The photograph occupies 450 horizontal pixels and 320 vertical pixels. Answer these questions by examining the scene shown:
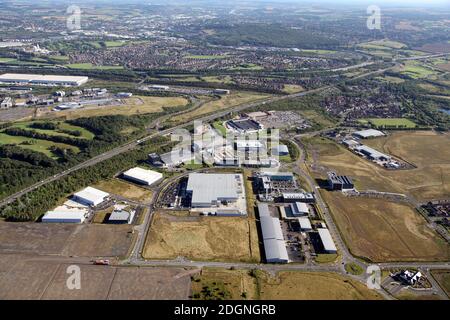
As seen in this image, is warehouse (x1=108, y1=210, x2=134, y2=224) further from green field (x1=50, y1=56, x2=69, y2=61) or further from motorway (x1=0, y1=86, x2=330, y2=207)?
green field (x1=50, y1=56, x2=69, y2=61)

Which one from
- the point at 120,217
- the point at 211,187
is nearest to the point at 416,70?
the point at 211,187

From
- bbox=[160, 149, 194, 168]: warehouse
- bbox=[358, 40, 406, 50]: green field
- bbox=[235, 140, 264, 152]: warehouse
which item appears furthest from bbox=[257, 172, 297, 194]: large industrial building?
bbox=[358, 40, 406, 50]: green field

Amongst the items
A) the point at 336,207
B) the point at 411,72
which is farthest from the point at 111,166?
the point at 411,72

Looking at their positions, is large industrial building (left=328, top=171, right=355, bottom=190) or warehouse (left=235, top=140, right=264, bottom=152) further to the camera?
warehouse (left=235, top=140, right=264, bottom=152)

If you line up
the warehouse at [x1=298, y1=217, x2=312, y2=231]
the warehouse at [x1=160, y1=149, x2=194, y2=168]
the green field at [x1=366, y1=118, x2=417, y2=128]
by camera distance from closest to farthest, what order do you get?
the warehouse at [x1=298, y1=217, x2=312, y2=231]
the warehouse at [x1=160, y1=149, x2=194, y2=168]
the green field at [x1=366, y1=118, x2=417, y2=128]

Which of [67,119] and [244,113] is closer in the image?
[67,119]

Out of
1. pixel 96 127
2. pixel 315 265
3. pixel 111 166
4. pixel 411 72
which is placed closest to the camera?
pixel 315 265

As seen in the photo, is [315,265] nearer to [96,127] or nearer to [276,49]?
[96,127]
